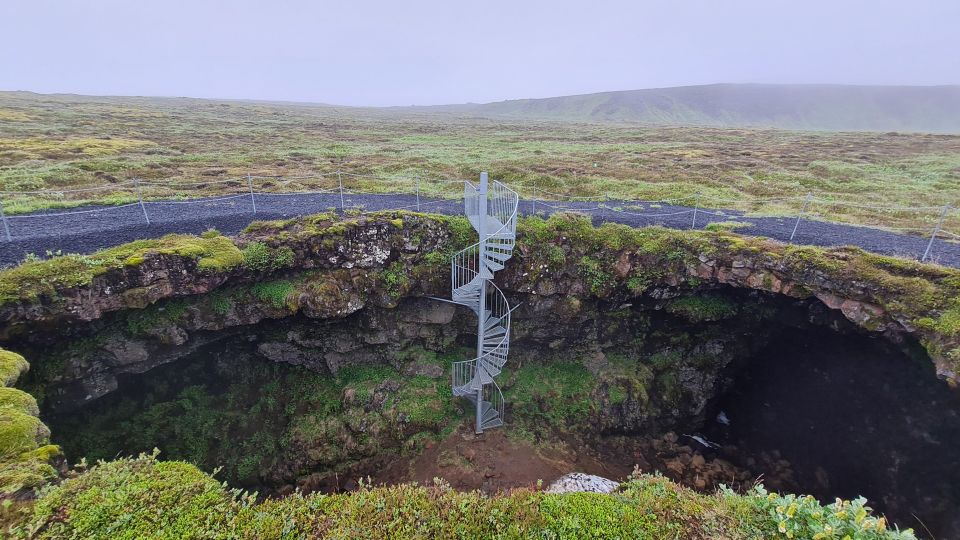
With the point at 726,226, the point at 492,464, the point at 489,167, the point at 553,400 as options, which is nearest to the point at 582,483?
the point at 492,464

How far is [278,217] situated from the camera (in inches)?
588

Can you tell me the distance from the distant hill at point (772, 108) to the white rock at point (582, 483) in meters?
138

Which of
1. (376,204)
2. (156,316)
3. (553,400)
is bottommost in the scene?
(553,400)

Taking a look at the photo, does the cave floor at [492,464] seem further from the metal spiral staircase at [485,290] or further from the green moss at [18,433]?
the green moss at [18,433]

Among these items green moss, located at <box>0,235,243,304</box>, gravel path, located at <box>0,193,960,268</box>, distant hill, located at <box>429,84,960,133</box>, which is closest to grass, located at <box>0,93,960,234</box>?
gravel path, located at <box>0,193,960,268</box>

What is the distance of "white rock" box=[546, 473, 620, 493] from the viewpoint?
38.0 feet

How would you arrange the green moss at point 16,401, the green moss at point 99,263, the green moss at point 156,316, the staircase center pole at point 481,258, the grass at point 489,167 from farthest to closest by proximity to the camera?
the grass at point 489,167 < the green moss at point 156,316 < the staircase center pole at point 481,258 < the green moss at point 99,263 < the green moss at point 16,401

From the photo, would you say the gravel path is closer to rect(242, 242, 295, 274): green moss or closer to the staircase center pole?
rect(242, 242, 295, 274): green moss

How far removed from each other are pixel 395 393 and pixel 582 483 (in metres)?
7.08

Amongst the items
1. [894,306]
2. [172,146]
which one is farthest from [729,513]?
[172,146]

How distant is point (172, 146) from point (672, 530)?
42.8 metres

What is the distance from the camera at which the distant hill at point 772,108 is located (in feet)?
469

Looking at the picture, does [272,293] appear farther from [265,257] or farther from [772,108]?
[772,108]

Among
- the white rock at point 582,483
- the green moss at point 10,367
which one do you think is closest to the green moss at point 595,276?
the white rock at point 582,483
